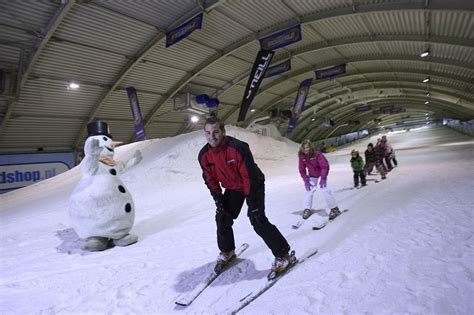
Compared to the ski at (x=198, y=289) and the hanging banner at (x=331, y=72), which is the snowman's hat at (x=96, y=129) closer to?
the ski at (x=198, y=289)

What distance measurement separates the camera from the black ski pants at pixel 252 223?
2.91 m

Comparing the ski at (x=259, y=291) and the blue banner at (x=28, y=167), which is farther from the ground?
the blue banner at (x=28, y=167)

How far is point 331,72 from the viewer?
19500mm

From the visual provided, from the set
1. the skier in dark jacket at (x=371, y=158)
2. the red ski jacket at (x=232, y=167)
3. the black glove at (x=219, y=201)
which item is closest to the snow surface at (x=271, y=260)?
the black glove at (x=219, y=201)

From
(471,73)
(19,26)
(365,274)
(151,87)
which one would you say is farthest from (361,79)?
(365,274)

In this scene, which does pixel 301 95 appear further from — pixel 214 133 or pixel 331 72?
pixel 214 133

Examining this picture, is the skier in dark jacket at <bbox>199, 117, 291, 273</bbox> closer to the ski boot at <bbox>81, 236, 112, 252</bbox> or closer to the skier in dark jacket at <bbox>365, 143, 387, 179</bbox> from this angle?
the ski boot at <bbox>81, 236, 112, 252</bbox>

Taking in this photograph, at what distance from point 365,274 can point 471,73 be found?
20788 mm

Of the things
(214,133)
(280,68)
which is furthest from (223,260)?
(280,68)

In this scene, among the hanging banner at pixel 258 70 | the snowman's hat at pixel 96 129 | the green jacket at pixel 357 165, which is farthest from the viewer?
the hanging banner at pixel 258 70

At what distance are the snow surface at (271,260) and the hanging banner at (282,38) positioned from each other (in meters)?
8.91

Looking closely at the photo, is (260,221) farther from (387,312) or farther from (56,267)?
(56,267)

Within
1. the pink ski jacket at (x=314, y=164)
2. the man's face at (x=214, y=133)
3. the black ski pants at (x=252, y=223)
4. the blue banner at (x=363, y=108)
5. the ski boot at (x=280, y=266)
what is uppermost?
the blue banner at (x=363, y=108)

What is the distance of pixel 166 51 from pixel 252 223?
1429 centimetres
